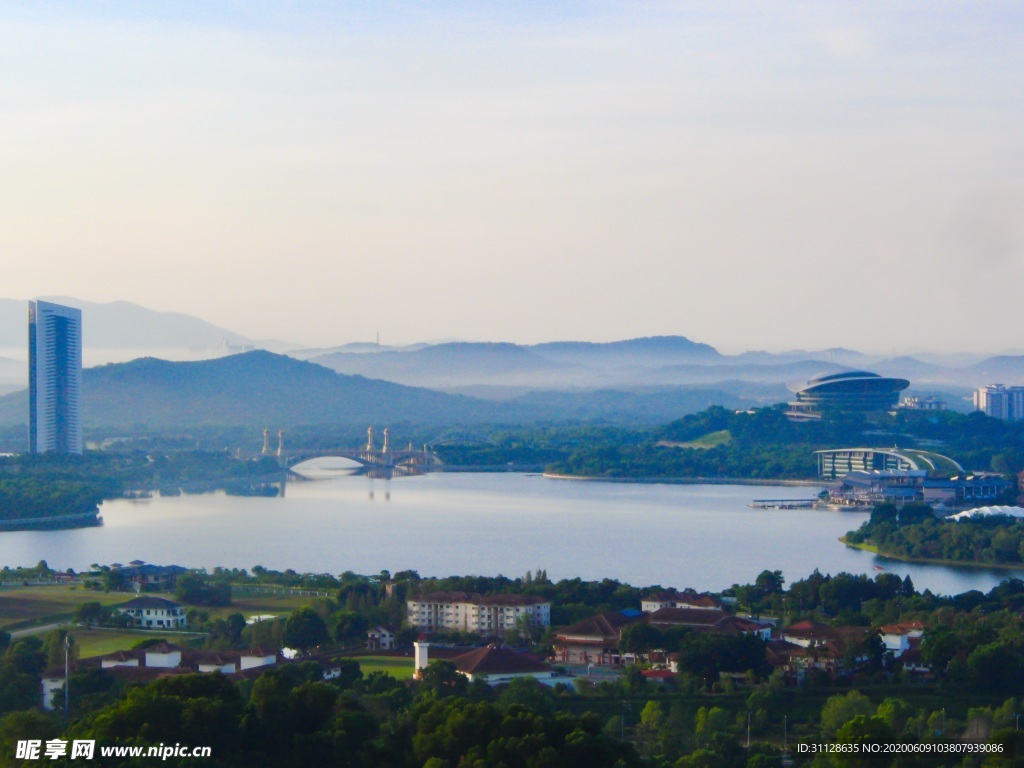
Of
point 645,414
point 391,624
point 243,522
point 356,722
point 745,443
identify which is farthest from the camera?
point 645,414

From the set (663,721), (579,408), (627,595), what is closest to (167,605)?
(627,595)

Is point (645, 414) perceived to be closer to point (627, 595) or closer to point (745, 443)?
point (745, 443)

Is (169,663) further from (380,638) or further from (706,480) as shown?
(706,480)

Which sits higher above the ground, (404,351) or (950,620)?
(404,351)

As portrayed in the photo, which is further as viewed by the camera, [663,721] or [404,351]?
[404,351]

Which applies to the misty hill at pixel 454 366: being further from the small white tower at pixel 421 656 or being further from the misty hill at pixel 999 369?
the small white tower at pixel 421 656

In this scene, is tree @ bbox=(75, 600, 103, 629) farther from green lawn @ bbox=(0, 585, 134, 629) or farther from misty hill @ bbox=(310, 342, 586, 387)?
misty hill @ bbox=(310, 342, 586, 387)

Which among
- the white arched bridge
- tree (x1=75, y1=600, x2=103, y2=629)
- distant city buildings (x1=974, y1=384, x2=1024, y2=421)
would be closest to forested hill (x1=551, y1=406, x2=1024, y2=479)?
the white arched bridge
